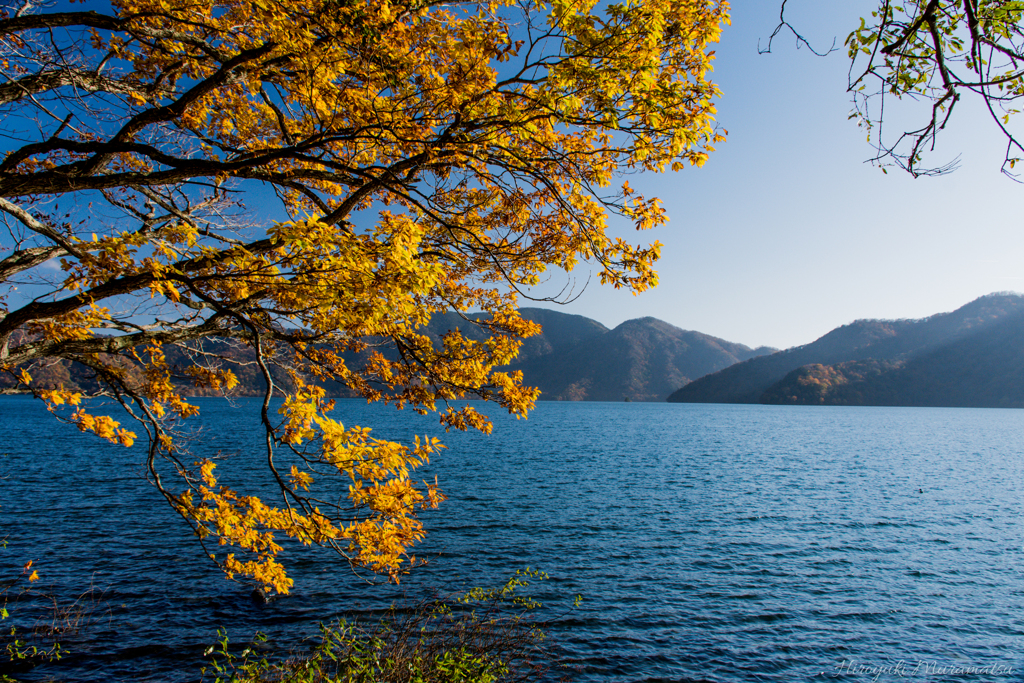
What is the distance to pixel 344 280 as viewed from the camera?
5070 mm

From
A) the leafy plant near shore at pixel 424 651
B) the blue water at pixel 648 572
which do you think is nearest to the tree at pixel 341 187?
the leafy plant near shore at pixel 424 651

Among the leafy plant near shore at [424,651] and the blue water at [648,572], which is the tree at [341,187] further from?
the blue water at [648,572]

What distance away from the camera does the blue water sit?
1288 centimetres

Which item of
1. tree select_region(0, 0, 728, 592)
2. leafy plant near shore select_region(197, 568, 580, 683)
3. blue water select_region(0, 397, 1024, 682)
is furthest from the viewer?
blue water select_region(0, 397, 1024, 682)

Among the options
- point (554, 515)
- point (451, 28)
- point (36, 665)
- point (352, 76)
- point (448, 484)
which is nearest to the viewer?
point (451, 28)

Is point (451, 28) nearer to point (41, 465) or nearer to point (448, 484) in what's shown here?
point (448, 484)

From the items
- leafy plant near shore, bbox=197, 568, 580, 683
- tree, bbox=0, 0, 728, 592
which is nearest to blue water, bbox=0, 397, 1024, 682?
leafy plant near shore, bbox=197, 568, 580, 683

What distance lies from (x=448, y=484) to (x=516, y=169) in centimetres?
3066

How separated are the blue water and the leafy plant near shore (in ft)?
2.98

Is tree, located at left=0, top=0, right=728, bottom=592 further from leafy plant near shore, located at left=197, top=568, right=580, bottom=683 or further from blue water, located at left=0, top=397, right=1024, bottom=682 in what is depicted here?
blue water, located at left=0, top=397, right=1024, bottom=682

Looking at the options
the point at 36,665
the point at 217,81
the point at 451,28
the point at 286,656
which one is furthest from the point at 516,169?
the point at 36,665

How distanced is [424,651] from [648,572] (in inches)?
403

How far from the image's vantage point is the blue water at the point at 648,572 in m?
12.9

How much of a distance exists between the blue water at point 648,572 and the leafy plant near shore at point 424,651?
91 cm
